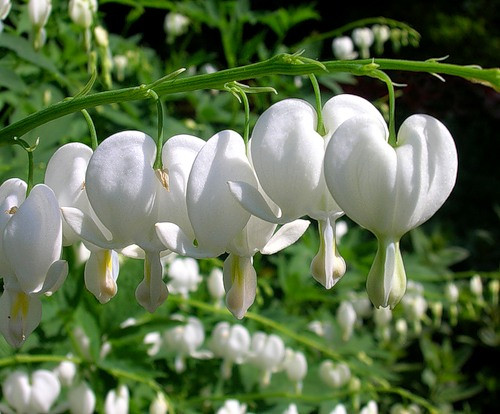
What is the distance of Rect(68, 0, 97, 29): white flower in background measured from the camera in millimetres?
1976

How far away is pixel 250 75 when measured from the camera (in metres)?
0.97

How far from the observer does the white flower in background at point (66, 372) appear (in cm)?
186

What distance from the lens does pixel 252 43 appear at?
271 cm

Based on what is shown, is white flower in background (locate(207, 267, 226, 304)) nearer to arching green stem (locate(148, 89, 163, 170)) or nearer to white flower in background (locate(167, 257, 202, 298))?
white flower in background (locate(167, 257, 202, 298))

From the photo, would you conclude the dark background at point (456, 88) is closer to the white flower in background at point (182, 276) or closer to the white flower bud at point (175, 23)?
the white flower bud at point (175, 23)

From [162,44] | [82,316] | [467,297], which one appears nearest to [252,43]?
[82,316]

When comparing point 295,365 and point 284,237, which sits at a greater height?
point 284,237

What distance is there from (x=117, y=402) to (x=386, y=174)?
3.66ft

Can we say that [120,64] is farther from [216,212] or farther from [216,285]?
[216,212]

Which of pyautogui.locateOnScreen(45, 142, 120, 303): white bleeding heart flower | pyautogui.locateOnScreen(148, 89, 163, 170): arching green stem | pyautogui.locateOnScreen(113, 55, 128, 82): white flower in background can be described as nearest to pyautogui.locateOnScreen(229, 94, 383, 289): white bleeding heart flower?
pyautogui.locateOnScreen(148, 89, 163, 170): arching green stem

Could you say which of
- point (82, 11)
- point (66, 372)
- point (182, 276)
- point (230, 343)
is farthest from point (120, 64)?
point (66, 372)

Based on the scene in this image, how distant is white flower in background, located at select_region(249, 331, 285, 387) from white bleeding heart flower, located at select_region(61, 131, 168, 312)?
133 cm

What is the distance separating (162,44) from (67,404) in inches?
210

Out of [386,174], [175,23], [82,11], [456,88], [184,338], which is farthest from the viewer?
[456,88]
